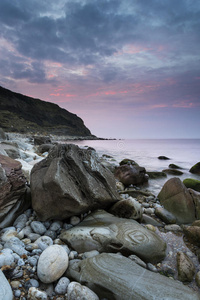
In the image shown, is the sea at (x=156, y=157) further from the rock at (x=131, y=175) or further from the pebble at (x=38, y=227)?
the pebble at (x=38, y=227)

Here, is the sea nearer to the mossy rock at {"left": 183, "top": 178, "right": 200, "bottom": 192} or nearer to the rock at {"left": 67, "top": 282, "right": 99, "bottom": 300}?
the mossy rock at {"left": 183, "top": 178, "right": 200, "bottom": 192}

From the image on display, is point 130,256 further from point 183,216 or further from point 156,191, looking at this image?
point 156,191

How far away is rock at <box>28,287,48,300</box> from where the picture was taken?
94.7 inches

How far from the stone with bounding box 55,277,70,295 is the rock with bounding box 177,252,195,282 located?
200 centimetres

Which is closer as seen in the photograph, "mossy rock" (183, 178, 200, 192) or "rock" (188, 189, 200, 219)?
"rock" (188, 189, 200, 219)

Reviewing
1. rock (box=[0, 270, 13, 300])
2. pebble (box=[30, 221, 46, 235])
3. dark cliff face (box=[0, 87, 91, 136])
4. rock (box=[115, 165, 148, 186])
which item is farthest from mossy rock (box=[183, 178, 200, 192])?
dark cliff face (box=[0, 87, 91, 136])

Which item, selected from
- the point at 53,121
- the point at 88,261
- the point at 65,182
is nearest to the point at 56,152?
the point at 65,182

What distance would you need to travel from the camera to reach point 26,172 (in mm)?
6078

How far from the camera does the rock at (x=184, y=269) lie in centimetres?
315

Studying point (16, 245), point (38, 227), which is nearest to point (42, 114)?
point (38, 227)

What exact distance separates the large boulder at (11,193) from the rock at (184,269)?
3.54 metres

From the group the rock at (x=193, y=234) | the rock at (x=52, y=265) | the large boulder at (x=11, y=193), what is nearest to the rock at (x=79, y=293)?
the rock at (x=52, y=265)

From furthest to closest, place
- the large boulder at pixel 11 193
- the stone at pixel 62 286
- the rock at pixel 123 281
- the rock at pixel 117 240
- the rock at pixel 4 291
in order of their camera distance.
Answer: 1. the large boulder at pixel 11 193
2. the rock at pixel 117 240
3. the stone at pixel 62 286
4. the rock at pixel 123 281
5. the rock at pixel 4 291

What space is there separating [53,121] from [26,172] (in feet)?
440
